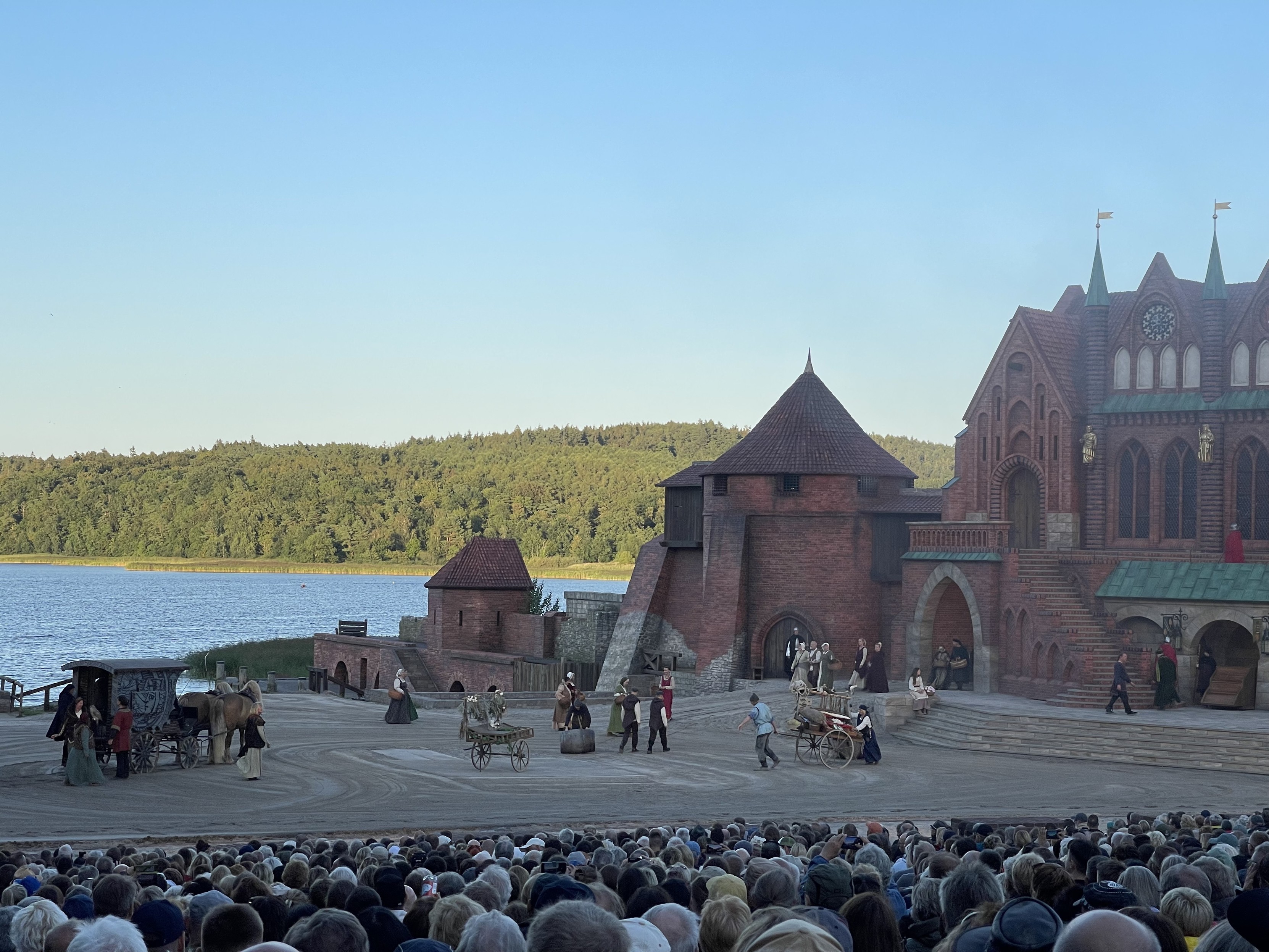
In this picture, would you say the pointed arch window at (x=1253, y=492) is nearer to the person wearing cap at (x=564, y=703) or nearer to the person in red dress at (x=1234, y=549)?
the person in red dress at (x=1234, y=549)

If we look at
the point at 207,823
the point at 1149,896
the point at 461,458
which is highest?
the point at 461,458

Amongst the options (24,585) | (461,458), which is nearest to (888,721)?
(461,458)

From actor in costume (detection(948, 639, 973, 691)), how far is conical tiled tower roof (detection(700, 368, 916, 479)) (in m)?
7.09

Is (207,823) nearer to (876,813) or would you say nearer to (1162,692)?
(876,813)

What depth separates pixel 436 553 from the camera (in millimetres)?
170750

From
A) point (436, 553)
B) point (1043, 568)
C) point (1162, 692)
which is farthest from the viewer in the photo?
point (436, 553)

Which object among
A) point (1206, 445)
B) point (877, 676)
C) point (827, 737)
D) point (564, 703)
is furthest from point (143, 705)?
point (1206, 445)

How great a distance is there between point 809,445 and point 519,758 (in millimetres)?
19485

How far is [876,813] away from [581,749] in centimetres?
A: 803

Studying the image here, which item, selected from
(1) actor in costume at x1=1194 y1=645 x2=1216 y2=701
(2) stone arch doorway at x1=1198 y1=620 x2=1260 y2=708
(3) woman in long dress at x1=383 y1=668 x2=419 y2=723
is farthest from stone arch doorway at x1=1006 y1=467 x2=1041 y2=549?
(3) woman in long dress at x1=383 y1=668 x2=419 y2=723

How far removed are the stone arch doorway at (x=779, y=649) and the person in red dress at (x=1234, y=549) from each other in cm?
1298

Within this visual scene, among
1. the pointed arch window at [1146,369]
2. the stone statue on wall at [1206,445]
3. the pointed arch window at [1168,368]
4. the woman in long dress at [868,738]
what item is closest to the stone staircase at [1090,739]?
the woman in long dress at [868,738]

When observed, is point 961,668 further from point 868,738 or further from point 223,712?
point 223,712

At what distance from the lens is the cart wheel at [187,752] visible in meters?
23.7
